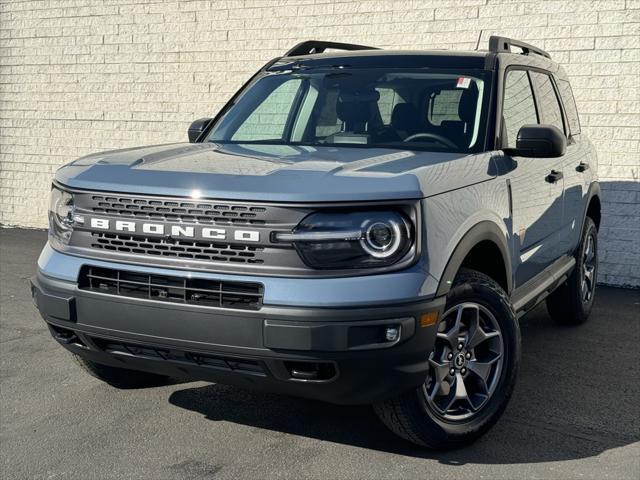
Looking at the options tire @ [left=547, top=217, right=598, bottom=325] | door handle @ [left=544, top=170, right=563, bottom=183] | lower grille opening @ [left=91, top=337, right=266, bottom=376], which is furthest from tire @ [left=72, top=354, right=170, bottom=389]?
tire @ [left=547, top=217, right=598, bottom=325]

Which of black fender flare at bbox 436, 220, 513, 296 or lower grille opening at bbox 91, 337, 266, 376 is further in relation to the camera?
black fender flare at bbox 436, 220, 513, 296

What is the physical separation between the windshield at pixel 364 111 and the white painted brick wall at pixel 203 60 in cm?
390

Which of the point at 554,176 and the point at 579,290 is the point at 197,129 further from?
the point at 579,290

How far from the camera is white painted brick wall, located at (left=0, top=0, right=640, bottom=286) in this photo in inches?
316

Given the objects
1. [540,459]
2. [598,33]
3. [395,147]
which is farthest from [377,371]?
[598,33]

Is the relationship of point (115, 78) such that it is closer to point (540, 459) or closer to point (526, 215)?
point (526, 215)

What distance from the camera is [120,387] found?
4.66 meters

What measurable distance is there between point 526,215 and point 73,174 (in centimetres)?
239

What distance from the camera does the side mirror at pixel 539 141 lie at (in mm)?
4277

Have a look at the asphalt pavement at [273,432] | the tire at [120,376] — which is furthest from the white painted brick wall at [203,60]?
the tire at [120,376]

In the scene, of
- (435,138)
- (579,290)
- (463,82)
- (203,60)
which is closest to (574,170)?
(579,290)

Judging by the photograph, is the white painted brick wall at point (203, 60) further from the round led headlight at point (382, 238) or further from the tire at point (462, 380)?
the round led headlight at point (382, 238)

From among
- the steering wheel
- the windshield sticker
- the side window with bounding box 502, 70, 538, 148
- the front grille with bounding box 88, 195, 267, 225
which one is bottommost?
the front grille with bounding box 88, 195, 267, 225

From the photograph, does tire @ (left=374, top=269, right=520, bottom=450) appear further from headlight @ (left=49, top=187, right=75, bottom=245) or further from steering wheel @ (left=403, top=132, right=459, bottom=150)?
headlight @ (left=49, top=187, right=75, bottom=245)
